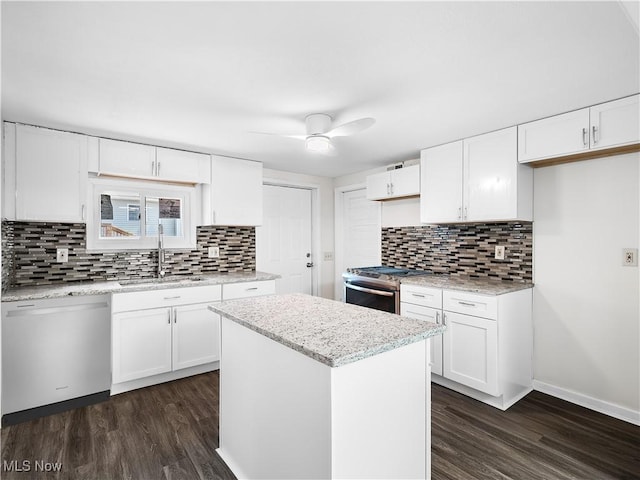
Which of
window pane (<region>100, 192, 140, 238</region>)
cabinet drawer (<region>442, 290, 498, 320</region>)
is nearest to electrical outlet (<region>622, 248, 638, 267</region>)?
cabinet drawer (<region>442, 290, 498, 320</region>)

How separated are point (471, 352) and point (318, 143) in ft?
6.56

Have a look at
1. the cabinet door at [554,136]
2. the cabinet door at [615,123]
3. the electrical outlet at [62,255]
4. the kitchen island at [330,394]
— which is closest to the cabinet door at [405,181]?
the cabinet door at [554,136]

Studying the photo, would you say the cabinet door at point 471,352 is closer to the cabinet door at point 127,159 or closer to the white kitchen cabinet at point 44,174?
the cabinet door at point 127,159

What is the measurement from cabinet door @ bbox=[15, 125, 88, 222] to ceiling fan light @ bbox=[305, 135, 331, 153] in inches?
78.2

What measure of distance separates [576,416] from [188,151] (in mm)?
3955

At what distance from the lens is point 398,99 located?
2203 millimetres

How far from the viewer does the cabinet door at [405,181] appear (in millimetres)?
3479

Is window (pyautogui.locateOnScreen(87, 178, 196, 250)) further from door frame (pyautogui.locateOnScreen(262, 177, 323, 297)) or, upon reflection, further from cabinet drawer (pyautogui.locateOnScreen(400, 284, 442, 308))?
cabinet drawer (pyautogui.locateOnScreen(400, 284, 442, 308))

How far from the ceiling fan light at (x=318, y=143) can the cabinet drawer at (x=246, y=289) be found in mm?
1646

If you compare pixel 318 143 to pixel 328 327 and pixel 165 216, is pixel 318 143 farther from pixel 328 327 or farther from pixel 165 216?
pixel 165 216

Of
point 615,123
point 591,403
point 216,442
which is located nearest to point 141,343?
point 216,442

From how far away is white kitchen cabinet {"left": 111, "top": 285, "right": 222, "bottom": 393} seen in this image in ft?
9.09

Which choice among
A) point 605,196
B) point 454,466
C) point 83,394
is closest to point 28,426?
point 83,394

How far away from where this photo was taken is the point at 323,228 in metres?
4.83
